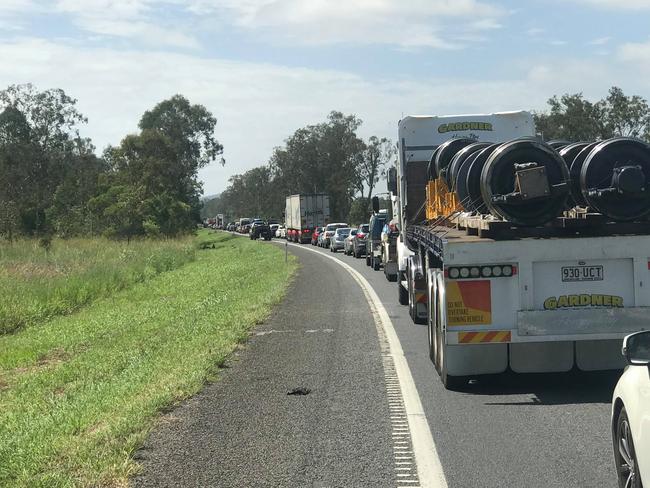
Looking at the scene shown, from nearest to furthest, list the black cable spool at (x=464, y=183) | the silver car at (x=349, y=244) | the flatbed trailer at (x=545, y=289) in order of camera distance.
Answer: the flatbed trailer at (x=545, y=289)
the black cable spool at (x=464, y=183)
the silver car at (x=349, y=244)

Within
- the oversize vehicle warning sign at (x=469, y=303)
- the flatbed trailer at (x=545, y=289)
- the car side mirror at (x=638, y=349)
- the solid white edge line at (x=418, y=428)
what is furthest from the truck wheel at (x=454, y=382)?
the car side mirror at (x=638, y=349)

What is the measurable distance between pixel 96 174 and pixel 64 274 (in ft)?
220

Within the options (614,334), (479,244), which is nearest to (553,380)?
(614,334)

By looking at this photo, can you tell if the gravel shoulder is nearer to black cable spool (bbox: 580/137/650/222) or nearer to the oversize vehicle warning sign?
the oversize vehicle warning sign

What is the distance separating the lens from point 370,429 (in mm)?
7742

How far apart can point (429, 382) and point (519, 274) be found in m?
1.78

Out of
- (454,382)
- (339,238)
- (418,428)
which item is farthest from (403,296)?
(339,238)

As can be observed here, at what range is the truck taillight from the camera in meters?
8.88

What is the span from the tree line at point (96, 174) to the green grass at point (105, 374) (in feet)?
138

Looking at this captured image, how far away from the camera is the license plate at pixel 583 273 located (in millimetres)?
8844

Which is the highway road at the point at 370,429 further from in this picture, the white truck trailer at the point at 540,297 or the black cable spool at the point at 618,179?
the black cable spool at the point at 618,179

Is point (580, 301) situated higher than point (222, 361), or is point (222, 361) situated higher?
point (580, 301)

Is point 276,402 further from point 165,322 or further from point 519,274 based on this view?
point 165,322

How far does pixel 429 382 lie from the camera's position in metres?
9.95
